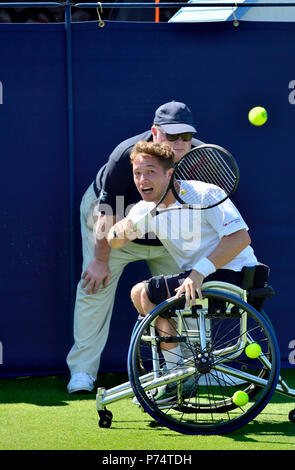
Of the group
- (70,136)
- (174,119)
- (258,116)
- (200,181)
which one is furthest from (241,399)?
(70,136)

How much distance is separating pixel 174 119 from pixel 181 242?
70 cm

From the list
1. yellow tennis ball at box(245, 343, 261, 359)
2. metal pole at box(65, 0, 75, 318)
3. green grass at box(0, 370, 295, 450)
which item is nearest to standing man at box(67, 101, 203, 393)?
metal pole at box(65, 0, 75, 318)

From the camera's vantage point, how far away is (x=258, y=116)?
4125 mm

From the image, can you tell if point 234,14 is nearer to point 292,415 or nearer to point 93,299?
point 93,299

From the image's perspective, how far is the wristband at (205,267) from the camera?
10.8 feet

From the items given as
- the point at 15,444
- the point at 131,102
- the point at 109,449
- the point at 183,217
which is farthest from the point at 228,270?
the point at 131,102

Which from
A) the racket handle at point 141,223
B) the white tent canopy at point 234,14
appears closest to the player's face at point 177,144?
the racket handle at point 141,223

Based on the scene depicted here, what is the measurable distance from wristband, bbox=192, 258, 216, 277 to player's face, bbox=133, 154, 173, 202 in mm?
370

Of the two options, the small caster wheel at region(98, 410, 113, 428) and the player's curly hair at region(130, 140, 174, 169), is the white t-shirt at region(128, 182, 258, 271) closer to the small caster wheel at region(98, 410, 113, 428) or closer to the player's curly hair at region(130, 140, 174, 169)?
the player's curly hair at region(130, 140, 174, 169)

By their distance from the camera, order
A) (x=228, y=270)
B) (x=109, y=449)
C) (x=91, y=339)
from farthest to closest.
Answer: (x=91, y=339)
(x=228, y=270)
(x=109, y=449)

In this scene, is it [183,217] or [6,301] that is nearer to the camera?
[183,217]

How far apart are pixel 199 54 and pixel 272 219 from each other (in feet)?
3.20

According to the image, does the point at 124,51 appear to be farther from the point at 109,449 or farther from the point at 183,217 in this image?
the point at 109,449

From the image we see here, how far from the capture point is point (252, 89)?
447 centimetres
